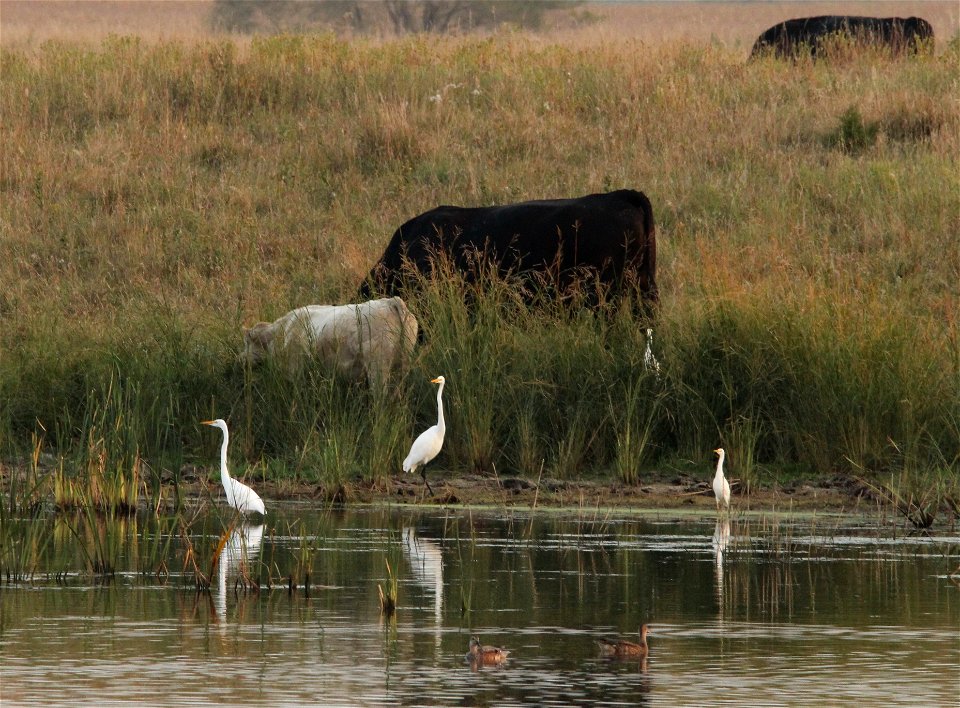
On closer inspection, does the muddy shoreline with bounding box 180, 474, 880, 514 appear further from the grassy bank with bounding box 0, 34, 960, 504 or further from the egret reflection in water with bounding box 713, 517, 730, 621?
the egret reflection in water with bounding box 713, 517, 730, 621

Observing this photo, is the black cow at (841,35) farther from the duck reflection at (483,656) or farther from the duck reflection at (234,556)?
the duck reflection at (483,656)

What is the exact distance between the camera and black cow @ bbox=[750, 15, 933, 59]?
26594 millimetres

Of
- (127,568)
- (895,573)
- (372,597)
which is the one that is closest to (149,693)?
(372,597)

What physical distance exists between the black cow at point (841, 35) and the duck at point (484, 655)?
20.3m

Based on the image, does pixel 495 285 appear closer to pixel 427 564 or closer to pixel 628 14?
pixel 427 564

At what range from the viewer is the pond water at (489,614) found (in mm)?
6730

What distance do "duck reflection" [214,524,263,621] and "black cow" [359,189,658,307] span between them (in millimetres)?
5177

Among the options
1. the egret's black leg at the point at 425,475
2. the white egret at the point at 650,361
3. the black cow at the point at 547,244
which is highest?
the black cow at the point at 547,244

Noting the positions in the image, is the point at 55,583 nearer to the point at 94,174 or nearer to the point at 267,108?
the point at 94,174

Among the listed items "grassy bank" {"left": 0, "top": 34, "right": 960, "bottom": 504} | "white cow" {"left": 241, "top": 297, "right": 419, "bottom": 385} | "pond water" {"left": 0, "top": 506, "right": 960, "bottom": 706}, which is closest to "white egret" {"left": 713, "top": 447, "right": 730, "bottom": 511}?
"pond water" {"left": 0, "top": 506, "right": 960, "bottom": 706}

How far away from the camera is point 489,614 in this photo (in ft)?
26.8

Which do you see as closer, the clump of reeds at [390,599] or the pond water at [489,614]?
the pond water at [489,614]

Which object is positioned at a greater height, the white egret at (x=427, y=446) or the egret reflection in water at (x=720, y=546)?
the white egret at (x=427, y=446)

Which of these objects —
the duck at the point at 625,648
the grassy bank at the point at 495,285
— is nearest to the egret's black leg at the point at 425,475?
the grassy bank at the point at 495,285
